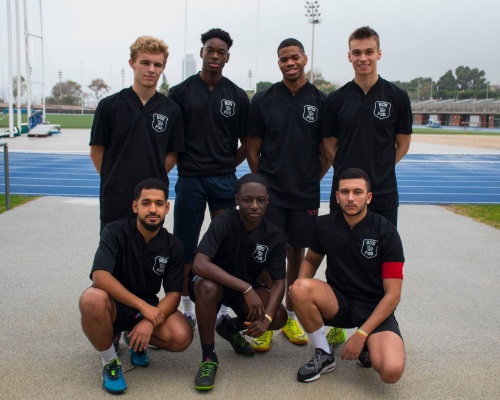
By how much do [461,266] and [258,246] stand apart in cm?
326

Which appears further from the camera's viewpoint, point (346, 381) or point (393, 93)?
point (393, 93)

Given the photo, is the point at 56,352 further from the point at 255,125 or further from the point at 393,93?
the point at 393,93

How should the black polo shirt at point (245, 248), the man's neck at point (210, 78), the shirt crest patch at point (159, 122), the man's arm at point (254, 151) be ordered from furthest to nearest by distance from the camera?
the man's arm at point (254, 151) → the man's neck at point (210, 78) → the shirt crest patch at point (159, 122) → the black polo shirt at point (245, 248)

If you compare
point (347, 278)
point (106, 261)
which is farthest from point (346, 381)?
point (106, 261)

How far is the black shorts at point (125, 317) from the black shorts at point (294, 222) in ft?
4.00

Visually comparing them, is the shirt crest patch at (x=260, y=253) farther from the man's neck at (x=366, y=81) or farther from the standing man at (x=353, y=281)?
the man's neck at (x=366, y=81)

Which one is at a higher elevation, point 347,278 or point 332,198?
point 332,198

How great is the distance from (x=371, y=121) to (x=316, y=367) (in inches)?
66.6

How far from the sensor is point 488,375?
333 centimetres

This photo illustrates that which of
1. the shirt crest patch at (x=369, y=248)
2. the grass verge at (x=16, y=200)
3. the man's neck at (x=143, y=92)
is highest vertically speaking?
the man's neck at (x=143, y=92)

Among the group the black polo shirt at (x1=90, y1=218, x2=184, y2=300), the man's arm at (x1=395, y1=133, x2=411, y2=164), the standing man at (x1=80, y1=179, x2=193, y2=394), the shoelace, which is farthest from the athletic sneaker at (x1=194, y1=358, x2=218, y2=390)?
the man's arm at (x1=395, y1=133, x2=411, y2=164)

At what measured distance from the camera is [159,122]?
147 inches

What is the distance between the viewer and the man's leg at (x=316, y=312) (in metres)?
3.35

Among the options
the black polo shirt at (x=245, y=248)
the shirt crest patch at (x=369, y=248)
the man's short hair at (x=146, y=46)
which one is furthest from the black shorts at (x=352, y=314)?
the man's short hair at (x=146, y=46)
